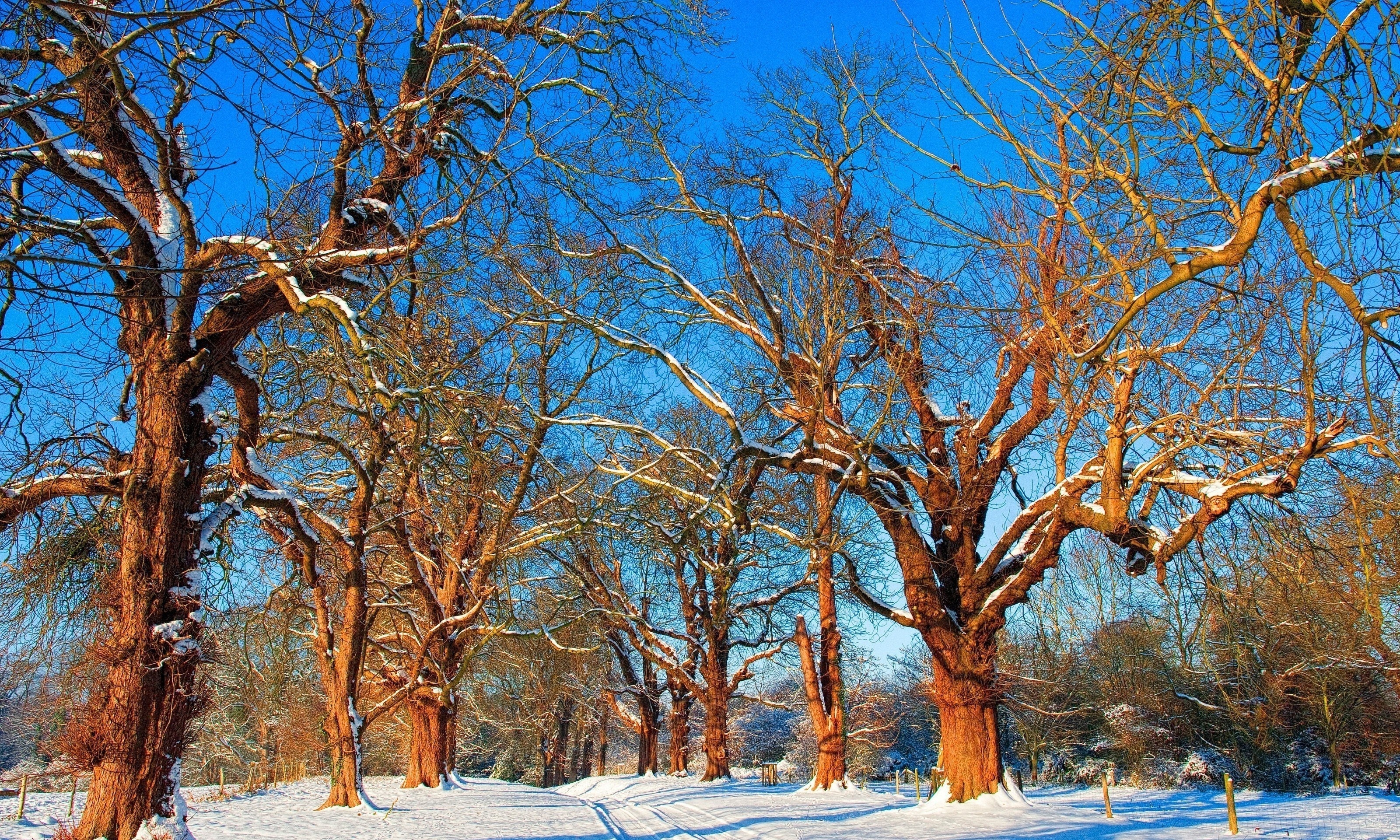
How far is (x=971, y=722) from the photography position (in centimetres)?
1149

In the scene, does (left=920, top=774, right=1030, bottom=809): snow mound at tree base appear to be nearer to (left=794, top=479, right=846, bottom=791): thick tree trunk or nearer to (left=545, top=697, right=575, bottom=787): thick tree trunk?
(left=794, top=479, right=846, bottom=791): thick tree trunk

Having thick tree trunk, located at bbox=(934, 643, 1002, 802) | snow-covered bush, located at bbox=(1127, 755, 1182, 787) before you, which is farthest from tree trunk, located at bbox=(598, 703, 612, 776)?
thick tree trunk, located at bbox=(934, 643, 1002, 802)

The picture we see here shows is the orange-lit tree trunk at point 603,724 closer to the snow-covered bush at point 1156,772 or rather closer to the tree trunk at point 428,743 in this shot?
the tree trunk at point 428,743

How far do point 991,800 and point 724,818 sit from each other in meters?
3.99

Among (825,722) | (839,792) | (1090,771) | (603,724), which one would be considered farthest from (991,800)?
(1090,771)

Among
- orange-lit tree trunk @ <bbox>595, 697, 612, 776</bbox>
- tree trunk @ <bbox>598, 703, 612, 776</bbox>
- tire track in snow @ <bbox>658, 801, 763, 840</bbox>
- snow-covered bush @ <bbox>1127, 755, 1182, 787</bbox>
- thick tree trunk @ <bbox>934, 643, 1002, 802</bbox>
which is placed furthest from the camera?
tree trunk @ <bbox>598, 703, 612, 776</bbox>

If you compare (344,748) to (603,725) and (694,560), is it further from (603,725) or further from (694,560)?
(603,725)

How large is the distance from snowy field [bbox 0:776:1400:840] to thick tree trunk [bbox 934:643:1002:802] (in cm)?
36

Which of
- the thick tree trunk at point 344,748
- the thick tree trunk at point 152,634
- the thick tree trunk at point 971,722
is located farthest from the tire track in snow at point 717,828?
the thick tree trunk at point 152,634

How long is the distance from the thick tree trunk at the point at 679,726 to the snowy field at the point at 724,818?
13.1ft

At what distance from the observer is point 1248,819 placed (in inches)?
551

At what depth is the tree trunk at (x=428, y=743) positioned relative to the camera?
17.2m

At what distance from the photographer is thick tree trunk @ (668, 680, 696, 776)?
80.6 feet

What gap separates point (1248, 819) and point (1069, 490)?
8.62m
